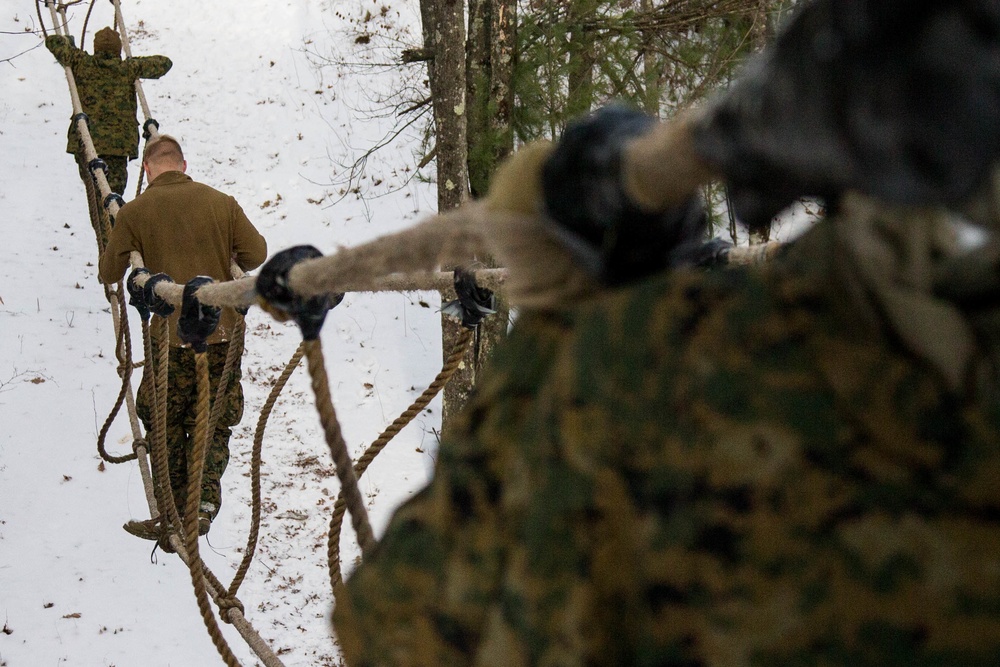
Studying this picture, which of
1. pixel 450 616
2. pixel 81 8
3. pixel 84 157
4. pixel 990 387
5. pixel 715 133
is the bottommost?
pixel 450 616

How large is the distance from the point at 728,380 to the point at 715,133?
11 cm

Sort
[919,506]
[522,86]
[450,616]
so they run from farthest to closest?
[522,86] → [450,616] → [919,506]

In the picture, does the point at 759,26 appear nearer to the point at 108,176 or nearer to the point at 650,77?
the point at 650,77

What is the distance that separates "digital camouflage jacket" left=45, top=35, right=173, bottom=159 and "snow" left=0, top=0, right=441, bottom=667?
95 cm

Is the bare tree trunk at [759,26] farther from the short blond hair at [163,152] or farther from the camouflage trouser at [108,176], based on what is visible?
the camouflage trouser at [108,176]

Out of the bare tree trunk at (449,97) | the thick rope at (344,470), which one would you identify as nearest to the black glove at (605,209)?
the thick rope at (344,470)

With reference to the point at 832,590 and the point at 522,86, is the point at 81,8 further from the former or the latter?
the point at 832,590

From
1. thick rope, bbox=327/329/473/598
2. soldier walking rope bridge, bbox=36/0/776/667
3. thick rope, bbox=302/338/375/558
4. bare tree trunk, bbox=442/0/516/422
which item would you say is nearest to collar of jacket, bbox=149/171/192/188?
soldier walking rope bridge, bbox=36/0/776/667

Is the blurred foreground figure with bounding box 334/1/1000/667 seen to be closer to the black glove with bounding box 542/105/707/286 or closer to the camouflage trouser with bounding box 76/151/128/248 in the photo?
the black glove with bounding box 542/105/707/286

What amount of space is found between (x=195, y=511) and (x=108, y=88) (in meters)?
3.20

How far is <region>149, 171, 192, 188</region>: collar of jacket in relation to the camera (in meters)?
2.89

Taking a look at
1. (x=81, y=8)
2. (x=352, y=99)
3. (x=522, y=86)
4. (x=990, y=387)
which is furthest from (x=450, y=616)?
(x=81, y=8)

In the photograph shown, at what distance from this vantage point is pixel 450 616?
43 centimetres

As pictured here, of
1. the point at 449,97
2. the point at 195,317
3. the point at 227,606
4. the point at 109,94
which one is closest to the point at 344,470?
the point at 195,317
